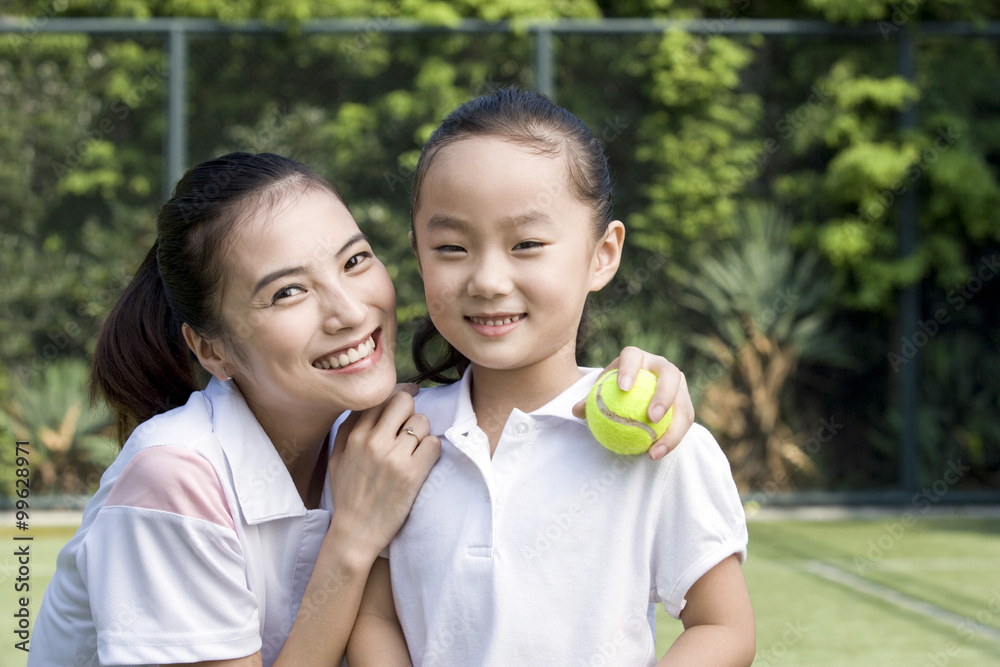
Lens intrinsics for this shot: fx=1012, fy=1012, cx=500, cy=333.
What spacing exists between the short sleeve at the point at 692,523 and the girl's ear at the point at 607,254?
0.33 meters

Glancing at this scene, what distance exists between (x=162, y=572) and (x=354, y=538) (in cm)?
30

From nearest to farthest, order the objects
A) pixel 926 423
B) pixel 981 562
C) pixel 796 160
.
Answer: pixel 981 562 → pixel 926 423 → pixel 796 160

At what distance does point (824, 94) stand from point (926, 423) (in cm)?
243

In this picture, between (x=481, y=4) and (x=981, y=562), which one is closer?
(x=981, y=562)

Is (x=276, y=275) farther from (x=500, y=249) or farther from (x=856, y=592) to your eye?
(x=856, y=592)

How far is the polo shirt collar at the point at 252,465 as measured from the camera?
1674 mm

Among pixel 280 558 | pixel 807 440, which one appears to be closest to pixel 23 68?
pixel 807 440

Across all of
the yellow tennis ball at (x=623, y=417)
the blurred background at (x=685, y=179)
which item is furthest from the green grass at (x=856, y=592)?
the yellow tennis ball at (x=623, y=417)

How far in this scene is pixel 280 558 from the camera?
68.2 inches

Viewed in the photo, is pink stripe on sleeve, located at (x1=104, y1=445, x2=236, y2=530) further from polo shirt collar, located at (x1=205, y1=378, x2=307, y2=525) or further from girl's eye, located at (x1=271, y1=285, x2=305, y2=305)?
girl's eye, located at (x1=271, y1=285, x2=305, y2=305)

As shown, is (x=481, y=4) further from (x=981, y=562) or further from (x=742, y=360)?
(x=981, y=562)

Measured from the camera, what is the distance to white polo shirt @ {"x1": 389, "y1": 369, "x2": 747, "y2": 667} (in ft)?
4.91

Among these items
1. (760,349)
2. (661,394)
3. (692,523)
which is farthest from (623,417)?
(760,349)

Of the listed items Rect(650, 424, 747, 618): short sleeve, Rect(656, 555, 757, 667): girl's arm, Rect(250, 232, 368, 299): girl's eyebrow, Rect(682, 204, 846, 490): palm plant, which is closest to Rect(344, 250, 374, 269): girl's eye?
Rect(250, 232, 368, 299): girl's eyebrow
